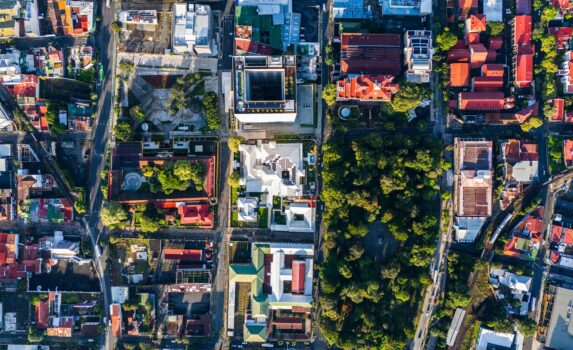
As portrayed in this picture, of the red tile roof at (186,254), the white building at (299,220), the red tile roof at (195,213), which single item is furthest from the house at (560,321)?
the red tile roof at (186,254)

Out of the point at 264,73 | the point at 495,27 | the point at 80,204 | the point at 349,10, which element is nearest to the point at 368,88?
the point at 349,10

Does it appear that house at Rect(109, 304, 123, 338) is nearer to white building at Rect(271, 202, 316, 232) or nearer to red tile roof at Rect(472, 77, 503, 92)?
white building at Rect(271, 202, 316, 232)

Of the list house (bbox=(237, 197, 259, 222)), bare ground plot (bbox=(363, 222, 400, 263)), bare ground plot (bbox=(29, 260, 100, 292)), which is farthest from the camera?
bare ground plot (bbox=(29, 260, 100, 292))

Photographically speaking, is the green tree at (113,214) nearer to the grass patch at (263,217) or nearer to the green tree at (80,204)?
the green tree at (80,204)

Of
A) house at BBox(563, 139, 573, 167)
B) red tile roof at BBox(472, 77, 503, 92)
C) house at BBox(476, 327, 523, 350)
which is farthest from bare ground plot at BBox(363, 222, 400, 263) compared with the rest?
house at BBox(563, 139, 573, 167)

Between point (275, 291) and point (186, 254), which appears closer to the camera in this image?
point (275, 291)

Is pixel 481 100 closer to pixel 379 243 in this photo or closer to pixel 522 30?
pixel 522 30
